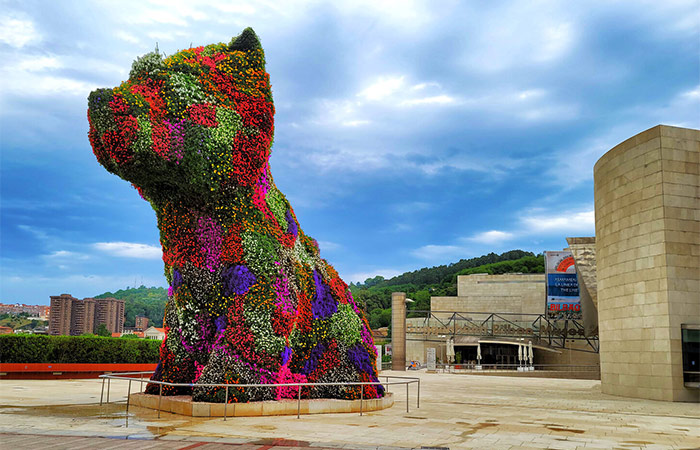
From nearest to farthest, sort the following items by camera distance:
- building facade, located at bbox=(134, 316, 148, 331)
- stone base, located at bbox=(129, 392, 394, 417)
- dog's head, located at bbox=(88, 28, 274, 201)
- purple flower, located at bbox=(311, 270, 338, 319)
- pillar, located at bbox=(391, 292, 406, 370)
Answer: dog's head, located at bbox=(88, 28, 274, 201), stone base, located at bbox=(129, 392, 394, 417), purple flower, located at bbox=(311, 270, 338, 319), pillar, located at bbox=(391, 292, 406, 370), building facade, located at bbox=(134, 316, 148, 331)

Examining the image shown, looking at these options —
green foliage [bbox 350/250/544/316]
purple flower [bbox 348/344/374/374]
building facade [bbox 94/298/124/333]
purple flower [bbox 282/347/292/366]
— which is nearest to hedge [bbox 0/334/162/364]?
purple flower [bbox 282/347/292/366]

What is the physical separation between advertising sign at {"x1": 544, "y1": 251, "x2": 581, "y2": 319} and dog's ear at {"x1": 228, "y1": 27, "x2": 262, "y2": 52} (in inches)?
1588

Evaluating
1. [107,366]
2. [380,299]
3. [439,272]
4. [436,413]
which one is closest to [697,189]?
[436,413]

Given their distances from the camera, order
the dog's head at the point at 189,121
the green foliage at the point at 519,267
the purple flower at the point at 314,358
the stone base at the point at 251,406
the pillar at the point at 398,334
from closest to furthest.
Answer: the dog's head at the point at 189,121 < the stone base at the point at 251,406 < the purple flower at the point at 314,358 < the pillar at the point at 398,334 < the green foliage at the point at 519,267

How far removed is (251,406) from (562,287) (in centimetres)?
4085

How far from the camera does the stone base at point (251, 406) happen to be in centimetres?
938

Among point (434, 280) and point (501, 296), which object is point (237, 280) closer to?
point (501, 296)

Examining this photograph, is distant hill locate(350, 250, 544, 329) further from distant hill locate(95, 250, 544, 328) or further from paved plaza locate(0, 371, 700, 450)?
paved plaza locate(0, 371, 700, 450)

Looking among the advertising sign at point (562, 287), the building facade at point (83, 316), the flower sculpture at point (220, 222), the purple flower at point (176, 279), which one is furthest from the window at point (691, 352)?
the building facade at point (83, 316)

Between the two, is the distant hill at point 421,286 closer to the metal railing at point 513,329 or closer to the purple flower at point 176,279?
the metal railing at point 513,329

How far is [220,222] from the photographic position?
33.2 ft

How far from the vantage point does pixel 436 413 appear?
39.9ft

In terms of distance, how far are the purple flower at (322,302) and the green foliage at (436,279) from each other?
58896 mm

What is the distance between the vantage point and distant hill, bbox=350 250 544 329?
90.8 meters
